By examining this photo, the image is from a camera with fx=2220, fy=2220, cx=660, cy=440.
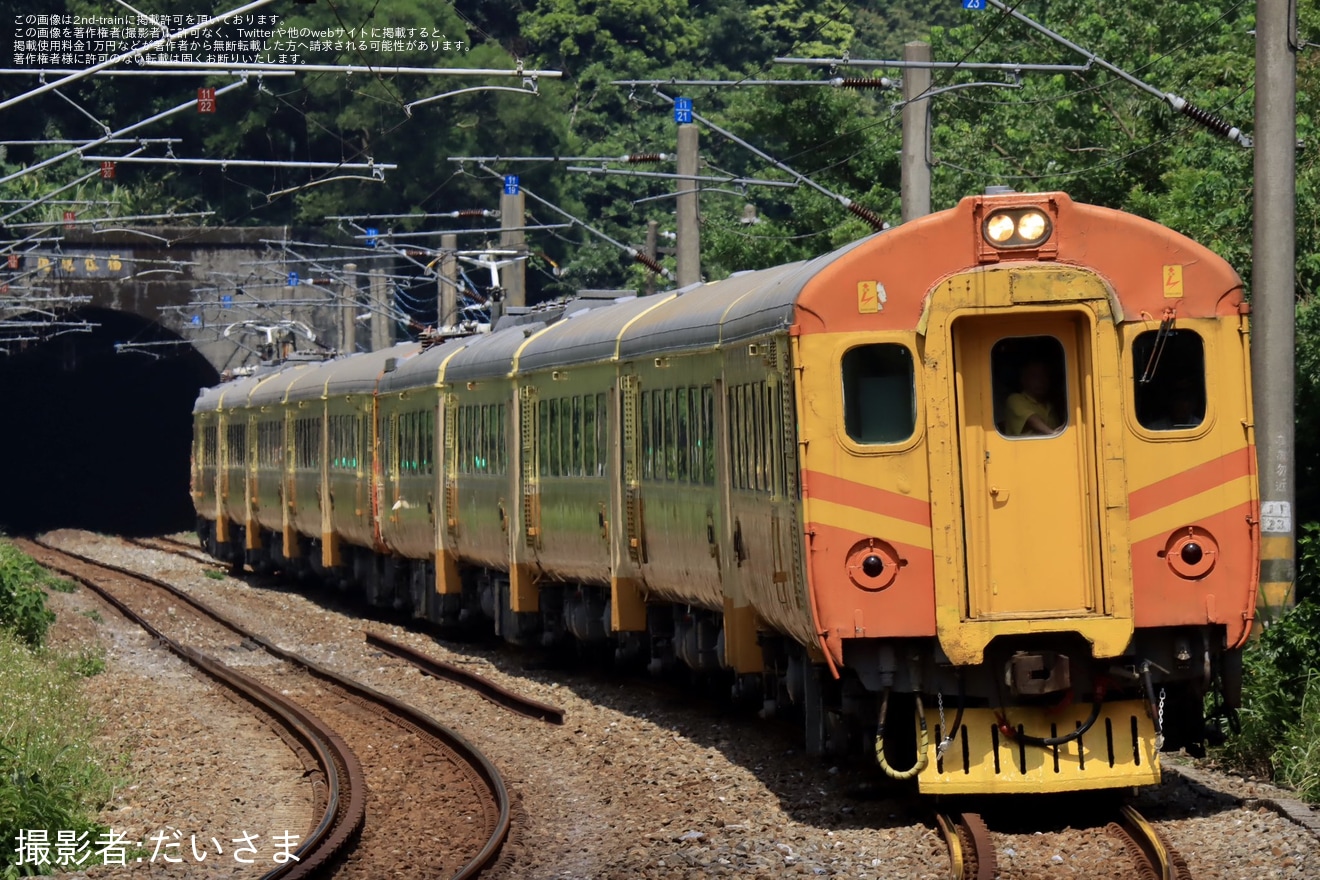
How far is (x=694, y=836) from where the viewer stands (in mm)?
10281

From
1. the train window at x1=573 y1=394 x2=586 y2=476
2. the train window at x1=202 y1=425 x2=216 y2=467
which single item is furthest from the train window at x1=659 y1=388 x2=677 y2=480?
the train window at x1=202 y1=425 x2=216 y2=467

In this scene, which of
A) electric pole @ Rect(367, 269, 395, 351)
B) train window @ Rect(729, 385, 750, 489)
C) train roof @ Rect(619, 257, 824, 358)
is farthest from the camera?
electric pole @ Rect(367, 269, 395, 351)

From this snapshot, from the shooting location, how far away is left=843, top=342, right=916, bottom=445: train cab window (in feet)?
33.8

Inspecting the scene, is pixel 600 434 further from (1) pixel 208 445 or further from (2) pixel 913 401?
(1) pixel 208 445

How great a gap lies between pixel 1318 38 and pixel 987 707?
1130cm

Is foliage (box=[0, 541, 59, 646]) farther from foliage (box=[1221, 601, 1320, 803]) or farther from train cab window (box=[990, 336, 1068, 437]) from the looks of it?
train cab window (box=[990, 336, 1068, 437])

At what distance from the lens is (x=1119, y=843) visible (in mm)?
9594

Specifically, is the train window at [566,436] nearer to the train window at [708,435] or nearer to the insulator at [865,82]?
the insulator at [865,82]

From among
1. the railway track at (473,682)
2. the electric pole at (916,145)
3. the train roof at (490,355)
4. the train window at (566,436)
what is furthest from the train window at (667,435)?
the train roof at (490,355)

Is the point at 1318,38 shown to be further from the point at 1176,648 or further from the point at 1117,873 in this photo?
the point at 1117,873

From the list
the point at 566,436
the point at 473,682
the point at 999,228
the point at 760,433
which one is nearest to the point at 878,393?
the point at 999,228

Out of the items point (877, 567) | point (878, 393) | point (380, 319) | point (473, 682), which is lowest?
point (473, 682)

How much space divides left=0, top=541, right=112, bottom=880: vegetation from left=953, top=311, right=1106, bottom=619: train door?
443 cm

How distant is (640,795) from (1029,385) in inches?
128
